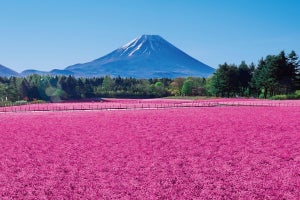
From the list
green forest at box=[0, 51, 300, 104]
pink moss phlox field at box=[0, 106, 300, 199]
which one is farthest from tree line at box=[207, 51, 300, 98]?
pink moss phlox field at box=[0, 106, 300, 199]

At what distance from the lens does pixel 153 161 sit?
50.4 feet

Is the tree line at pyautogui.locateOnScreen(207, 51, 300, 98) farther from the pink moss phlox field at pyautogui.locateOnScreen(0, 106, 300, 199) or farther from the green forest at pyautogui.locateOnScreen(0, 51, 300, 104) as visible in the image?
the pink moss phlox field at pyautogui.locateOnScreen(0, 106, 300, 199)

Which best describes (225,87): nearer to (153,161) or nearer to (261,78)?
(261,78)

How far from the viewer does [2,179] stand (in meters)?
12.8

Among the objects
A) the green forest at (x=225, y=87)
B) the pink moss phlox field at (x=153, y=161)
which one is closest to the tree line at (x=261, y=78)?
the green forest at (x=225, y=87)

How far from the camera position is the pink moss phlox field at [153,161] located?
1149 centimetres

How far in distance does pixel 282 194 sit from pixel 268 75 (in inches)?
2736

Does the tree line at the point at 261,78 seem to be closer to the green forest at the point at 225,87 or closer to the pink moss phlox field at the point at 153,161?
the green forest at the point at 225,87

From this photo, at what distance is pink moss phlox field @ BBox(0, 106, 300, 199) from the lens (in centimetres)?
1149

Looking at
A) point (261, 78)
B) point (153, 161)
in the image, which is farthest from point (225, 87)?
point (153, 161)

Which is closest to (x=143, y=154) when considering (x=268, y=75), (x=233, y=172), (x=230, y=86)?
(x=233, y=172)

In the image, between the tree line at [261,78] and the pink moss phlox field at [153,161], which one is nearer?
the pink moss phlox field at [153,161]

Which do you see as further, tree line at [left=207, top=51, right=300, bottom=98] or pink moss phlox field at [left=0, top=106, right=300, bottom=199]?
tree line at [left=207, top=51, right=300, bottom=98]

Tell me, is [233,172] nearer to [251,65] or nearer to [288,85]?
[288,85]
